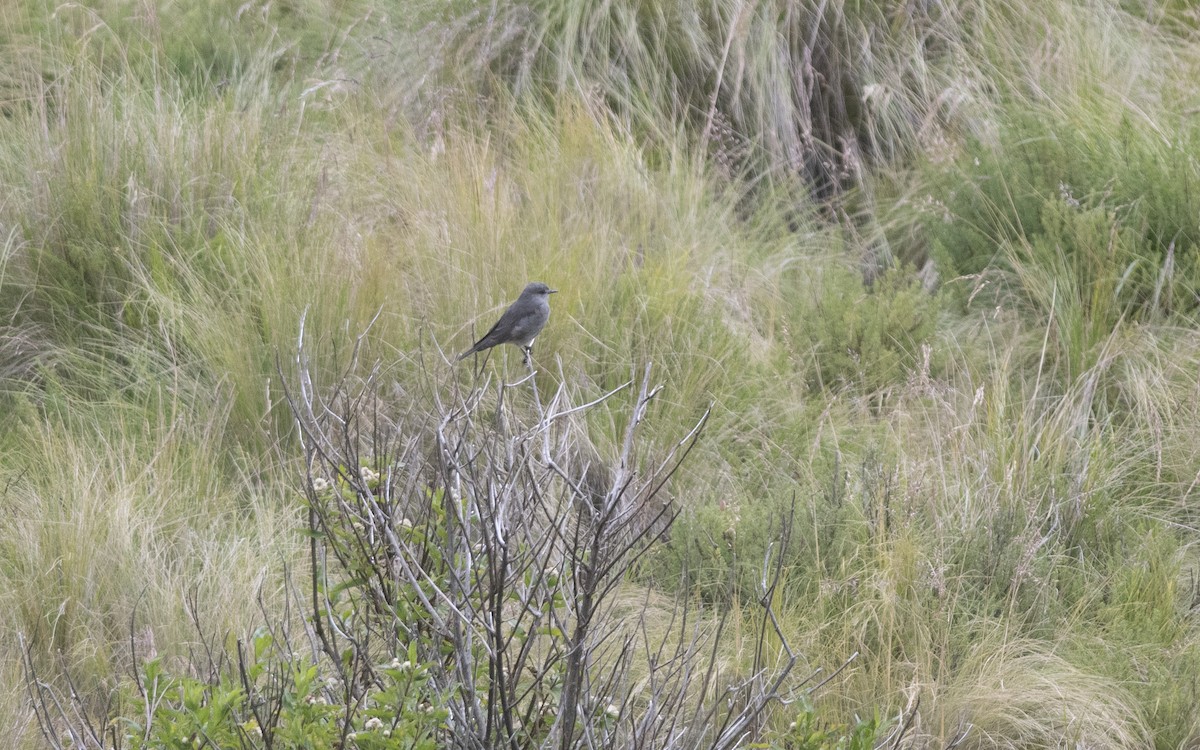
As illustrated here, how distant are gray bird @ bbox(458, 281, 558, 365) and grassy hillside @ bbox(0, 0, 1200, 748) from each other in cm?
21

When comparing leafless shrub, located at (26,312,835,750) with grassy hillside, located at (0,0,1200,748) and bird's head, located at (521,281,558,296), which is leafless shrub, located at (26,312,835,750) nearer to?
grassy hillside, located at (0,0,1200,748)

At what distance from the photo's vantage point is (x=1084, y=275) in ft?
15.1

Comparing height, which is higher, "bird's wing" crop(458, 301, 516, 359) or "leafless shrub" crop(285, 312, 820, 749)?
"leafless shrub" crop(285, 312, 820, 749)

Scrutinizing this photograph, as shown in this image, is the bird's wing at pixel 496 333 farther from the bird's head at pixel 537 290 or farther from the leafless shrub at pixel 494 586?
the leafless shrub at pixel 494 586

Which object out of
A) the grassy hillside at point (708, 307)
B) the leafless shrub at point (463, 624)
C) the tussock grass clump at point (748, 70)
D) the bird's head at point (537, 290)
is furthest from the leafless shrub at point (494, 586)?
the tussock grass clump at point (748, 70)

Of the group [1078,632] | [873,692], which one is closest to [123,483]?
[873,692]

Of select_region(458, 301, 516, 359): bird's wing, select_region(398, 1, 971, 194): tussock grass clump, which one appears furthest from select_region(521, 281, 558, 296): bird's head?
select_region(398, 1, 971, 194): tussock grass clump

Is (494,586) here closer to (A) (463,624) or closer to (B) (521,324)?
(A) (463,624)

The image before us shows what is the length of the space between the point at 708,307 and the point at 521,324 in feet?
3.24

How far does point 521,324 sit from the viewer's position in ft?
12.4

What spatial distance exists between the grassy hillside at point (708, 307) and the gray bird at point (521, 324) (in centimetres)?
21

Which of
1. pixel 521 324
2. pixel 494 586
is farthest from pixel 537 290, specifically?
pixel 494 586

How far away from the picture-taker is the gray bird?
3.73 m

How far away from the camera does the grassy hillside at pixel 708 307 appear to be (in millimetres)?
3148
